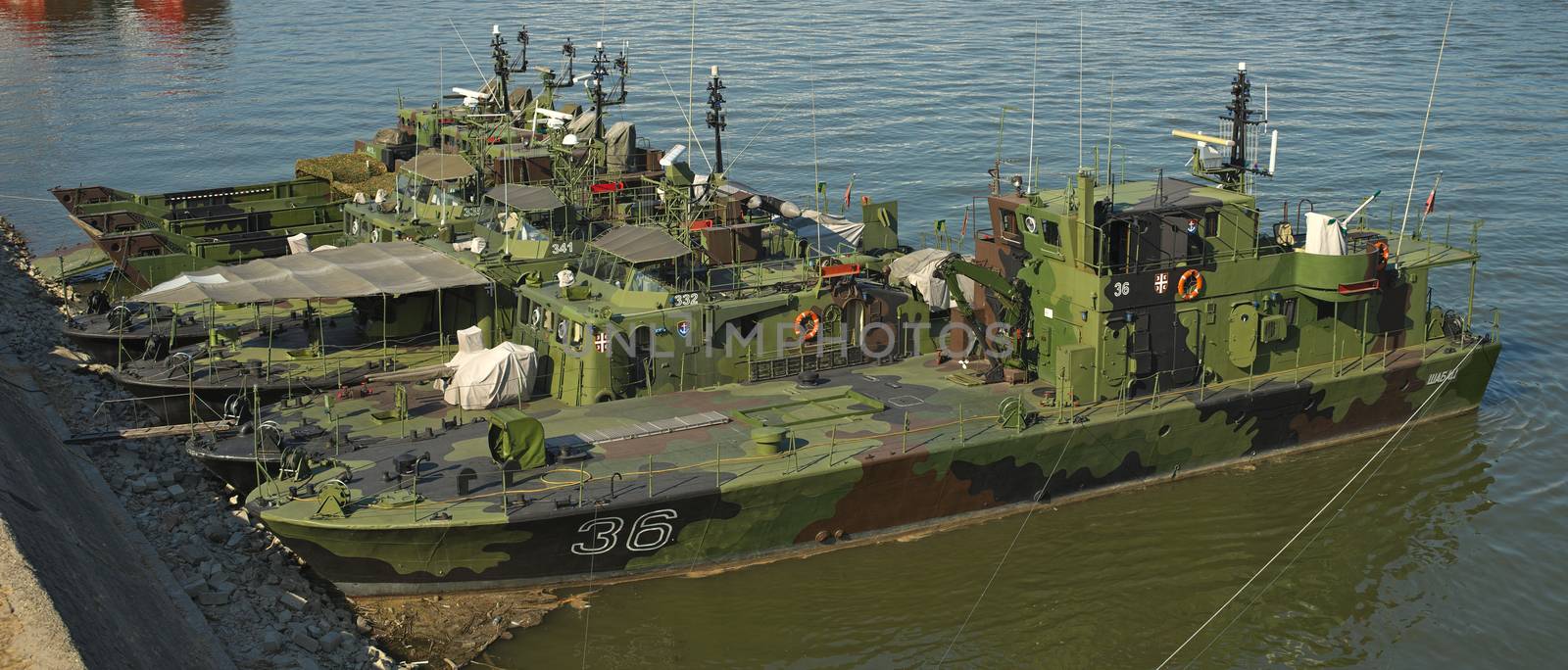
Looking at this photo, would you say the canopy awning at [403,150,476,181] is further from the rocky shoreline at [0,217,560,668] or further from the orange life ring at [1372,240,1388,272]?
the orange life ring at [1372,240,1388,272]

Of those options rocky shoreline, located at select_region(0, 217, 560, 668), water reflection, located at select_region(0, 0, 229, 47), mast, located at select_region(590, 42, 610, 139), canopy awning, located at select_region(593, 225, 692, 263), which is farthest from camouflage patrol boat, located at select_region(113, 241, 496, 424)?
water reflection, located at select_region(0, 0, 229, 47)

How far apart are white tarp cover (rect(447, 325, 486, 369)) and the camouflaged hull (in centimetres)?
180

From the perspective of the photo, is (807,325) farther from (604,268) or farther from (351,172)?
(351,172)

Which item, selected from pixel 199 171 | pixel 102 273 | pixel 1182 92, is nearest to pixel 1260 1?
pixel 1182 92

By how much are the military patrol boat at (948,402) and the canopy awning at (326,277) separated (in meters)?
1.72

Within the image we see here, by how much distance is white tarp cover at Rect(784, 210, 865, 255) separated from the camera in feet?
88.7

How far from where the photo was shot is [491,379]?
22672 mm

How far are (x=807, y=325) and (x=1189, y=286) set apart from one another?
238 inches

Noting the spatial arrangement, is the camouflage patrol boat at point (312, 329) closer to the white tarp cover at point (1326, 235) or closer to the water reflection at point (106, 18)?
the white tarp cover at point (1326, 235)

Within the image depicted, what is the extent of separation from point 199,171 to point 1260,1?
43084 mm

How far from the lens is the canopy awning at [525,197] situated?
2708cm

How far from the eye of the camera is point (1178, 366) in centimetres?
2395

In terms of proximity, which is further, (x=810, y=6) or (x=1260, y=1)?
(x=810, y=6)

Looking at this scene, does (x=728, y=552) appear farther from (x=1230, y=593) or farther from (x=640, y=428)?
(x=1230, y=593)
